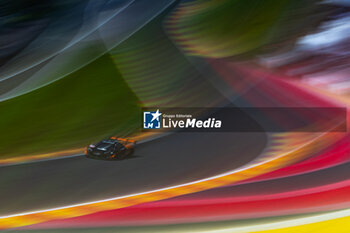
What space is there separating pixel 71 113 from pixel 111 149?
158 cm

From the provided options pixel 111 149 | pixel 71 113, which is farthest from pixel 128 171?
pixel 71 113

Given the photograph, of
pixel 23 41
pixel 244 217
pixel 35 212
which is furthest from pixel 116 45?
pixel 244 217

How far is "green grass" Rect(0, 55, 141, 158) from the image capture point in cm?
575

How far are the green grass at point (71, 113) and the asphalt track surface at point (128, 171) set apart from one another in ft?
1.69

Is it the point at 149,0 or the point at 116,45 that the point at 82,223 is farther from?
the point at 149,0

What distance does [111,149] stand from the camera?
515cm

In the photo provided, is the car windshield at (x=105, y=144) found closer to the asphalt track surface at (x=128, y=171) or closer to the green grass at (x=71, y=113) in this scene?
the asphalt track surface at (x=128, y=171)

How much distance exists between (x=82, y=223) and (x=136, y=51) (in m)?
4.54

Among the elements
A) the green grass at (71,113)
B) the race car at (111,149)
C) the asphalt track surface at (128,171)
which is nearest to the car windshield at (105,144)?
the race car at (111,149)

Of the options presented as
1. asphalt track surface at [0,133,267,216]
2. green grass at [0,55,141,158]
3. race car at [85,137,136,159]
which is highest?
green grass at [0,55,141,158]

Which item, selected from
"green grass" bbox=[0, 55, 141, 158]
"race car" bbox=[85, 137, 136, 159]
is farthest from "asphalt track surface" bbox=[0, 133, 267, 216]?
"green grass" bbox=[0, 55, 141, 158]

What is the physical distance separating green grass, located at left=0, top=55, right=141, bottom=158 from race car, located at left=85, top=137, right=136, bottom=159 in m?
0.48

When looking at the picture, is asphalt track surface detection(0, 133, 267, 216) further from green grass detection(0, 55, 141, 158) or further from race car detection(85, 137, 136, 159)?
green grass detection(0, 55, 141, 158)

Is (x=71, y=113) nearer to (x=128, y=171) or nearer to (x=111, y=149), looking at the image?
(x=111, y=149)
